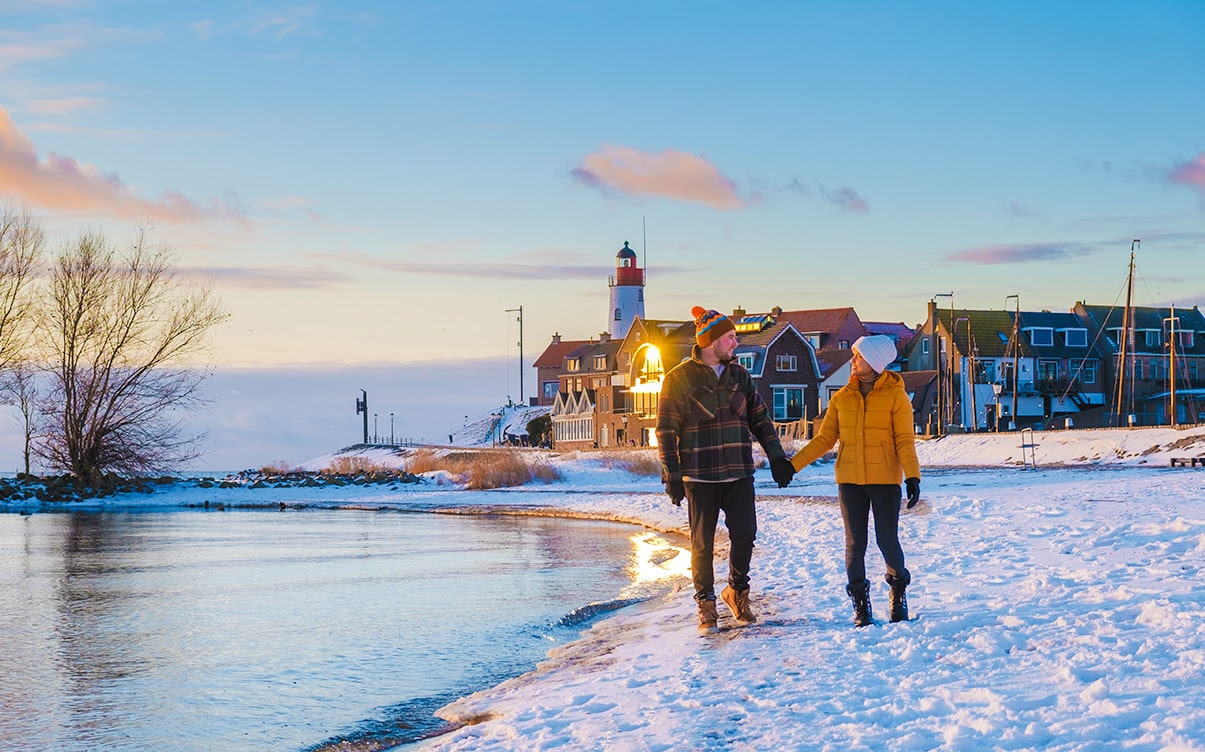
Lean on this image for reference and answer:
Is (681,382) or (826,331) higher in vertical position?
(826,331)

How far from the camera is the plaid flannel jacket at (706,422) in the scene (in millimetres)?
9156

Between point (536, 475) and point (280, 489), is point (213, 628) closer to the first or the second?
point (536, 475)

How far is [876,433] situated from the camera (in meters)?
8.74

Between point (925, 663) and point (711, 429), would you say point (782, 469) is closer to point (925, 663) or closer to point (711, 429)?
point (711, 429)

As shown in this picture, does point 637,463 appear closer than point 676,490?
No

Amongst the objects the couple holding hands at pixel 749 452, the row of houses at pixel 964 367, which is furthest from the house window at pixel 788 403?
the couple holding hands at pixel 749 452

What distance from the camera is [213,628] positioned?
13.0 m

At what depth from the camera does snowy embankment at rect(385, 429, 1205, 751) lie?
6.04m

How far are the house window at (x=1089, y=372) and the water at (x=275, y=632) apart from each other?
7213cm

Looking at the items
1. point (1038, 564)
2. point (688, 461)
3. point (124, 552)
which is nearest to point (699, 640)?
point (688, 461)

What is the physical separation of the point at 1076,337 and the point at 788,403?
24.6m

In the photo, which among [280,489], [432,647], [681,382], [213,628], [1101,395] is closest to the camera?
[681,382]

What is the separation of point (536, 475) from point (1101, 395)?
57.5 m

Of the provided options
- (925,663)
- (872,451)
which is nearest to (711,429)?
(872,451)
